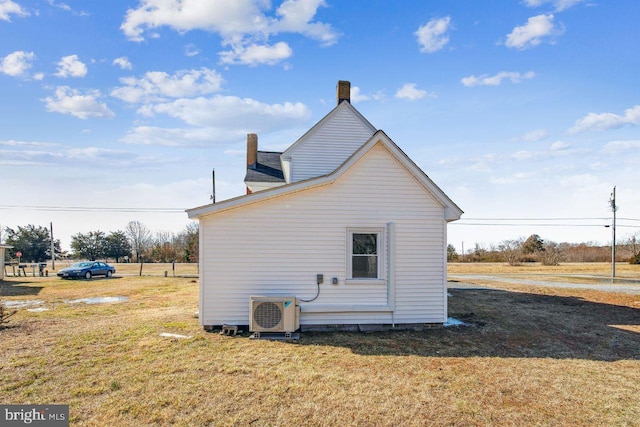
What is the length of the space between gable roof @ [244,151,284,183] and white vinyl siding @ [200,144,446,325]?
Answer: 6.34 metres

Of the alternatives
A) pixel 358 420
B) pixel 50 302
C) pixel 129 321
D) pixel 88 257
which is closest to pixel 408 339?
pixel 358 420

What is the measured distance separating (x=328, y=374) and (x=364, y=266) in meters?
→ 3.61

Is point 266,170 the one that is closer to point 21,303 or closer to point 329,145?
point 329,145

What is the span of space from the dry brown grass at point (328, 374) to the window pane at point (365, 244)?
196 centimetres

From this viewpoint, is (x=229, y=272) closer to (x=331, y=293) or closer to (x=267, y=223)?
(x=267, y=223)

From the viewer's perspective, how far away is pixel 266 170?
635 inches

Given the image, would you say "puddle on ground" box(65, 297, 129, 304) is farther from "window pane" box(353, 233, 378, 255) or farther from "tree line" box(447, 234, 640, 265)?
"tree line" box(447, 234, 640, 265)

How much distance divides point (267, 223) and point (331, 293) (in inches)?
89.6

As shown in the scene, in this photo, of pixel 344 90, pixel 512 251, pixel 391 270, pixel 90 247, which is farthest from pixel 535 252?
pixel 90 247

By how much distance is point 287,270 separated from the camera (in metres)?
8.70

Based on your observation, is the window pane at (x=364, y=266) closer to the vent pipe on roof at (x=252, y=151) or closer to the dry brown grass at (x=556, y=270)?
the vent pipe on roof at (x=252, y=151)

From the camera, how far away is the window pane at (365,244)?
9.02 m

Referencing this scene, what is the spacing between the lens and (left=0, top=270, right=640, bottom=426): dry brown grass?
4418mm

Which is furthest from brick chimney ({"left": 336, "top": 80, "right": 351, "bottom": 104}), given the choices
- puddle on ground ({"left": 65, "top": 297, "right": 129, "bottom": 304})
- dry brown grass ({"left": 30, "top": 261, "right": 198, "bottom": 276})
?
dry brown grass ({"left": 30, "top": 261, "right": 198, "bottom": 276})
